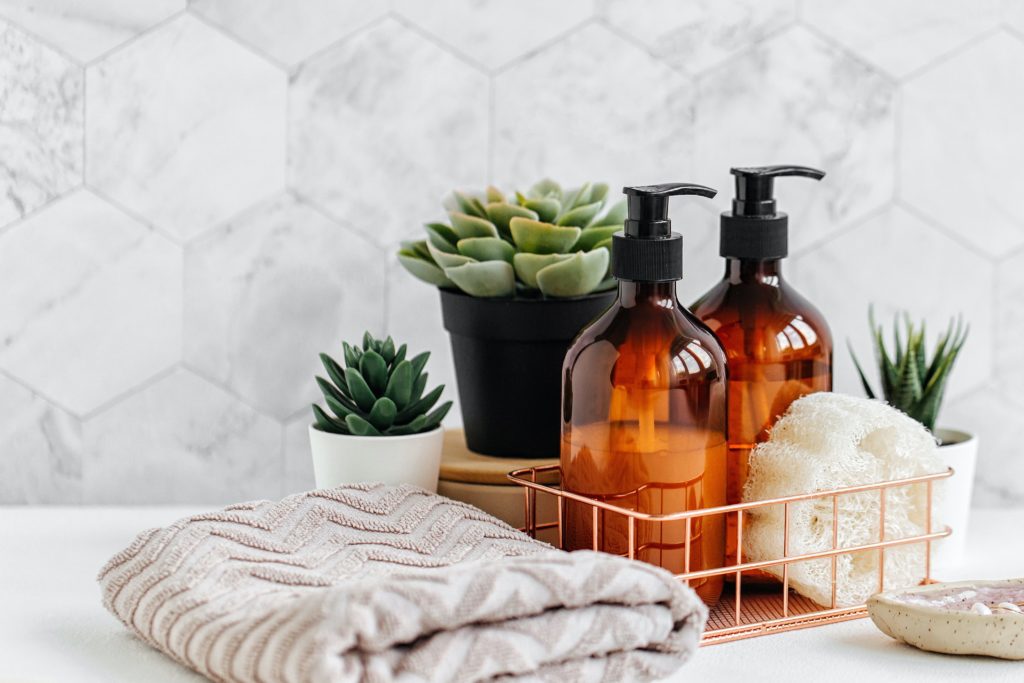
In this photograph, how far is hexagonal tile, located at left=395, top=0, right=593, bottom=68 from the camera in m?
1.10

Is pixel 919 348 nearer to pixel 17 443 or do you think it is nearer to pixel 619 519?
pixel 619 519

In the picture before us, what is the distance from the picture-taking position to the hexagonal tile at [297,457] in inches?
44.8

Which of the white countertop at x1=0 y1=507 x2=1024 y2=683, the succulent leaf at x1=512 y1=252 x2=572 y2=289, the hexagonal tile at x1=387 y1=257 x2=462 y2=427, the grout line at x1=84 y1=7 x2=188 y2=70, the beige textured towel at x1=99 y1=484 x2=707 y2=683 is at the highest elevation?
the grout line at x1=84 y1=7 x2=188 y2=70

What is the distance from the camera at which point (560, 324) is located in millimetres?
900

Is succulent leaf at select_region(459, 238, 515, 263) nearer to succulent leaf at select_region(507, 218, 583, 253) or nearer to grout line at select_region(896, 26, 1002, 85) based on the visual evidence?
succulent leaf at select_region(507, 218, 583, 253)

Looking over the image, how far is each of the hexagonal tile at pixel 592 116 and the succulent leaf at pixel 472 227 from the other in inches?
8.3

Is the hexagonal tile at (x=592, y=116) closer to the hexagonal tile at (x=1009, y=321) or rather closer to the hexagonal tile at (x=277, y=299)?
the hexagonal tile at (x=277, y=299)

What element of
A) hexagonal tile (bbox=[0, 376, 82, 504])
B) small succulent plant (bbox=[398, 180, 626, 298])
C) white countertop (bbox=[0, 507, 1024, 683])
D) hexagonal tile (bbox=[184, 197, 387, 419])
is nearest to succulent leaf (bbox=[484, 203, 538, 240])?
small succulent plant (bbox=[398, 180, 626, 298])

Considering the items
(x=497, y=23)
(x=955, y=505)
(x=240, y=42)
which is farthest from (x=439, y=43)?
(x=955, y=505)

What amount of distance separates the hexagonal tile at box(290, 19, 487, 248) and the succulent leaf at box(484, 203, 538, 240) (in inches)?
7.8

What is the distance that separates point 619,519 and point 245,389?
1.55ft

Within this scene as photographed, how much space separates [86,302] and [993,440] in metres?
0.84

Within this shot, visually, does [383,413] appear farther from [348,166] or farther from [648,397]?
[348,166]

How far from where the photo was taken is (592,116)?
1114mm
